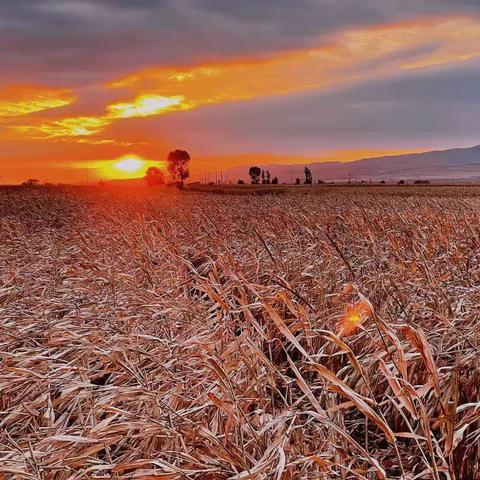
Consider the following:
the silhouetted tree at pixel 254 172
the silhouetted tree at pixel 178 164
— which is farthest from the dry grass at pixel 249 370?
the silhouetted tree at pixel 254 172

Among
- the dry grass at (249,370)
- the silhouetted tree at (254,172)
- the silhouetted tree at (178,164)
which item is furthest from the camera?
the silhouetted tree at (254,172)

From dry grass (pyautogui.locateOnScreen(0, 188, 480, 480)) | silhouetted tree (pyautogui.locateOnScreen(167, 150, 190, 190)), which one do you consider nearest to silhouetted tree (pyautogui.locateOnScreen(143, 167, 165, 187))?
silhouetted tree (pyautogui.locateOnScreen(167, 150, 190, 190))

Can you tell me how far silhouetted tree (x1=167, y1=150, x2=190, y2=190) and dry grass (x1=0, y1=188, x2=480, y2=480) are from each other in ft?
461

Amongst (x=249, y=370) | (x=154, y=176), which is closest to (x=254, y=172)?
(x=154, y=176)

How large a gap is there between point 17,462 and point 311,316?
2.46 meters

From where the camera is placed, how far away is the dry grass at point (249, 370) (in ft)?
7.99

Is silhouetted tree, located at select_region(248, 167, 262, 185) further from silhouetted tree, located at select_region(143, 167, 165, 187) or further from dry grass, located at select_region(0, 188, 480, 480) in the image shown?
dry grass, located at select_region(0, 188, 480, 480)

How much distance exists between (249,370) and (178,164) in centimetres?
14541

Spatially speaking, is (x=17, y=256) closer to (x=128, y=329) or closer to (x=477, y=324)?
(x=128, y=329)

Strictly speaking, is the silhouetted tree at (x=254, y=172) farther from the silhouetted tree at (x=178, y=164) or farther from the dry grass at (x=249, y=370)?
the dry grass at (x=249, y=370)

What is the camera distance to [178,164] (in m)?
146

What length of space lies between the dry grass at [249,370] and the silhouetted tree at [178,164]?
14055 centimetres

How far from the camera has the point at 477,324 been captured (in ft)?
12.5

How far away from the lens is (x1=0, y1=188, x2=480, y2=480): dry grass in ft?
7.99
